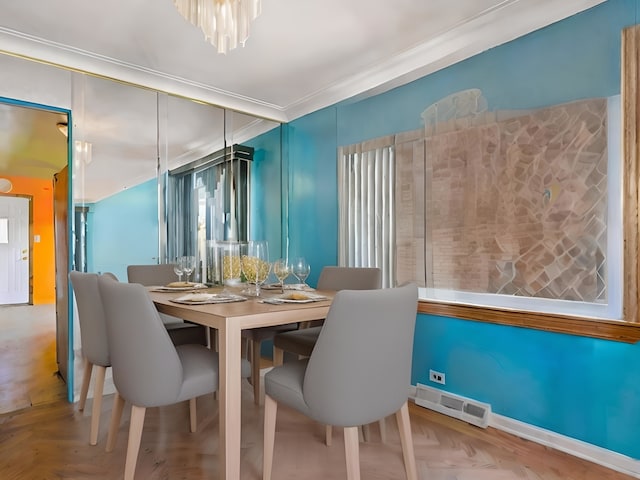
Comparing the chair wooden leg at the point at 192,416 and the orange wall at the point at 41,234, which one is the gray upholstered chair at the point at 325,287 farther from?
the orange wall at the point at 41,234

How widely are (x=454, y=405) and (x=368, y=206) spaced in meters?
1.53

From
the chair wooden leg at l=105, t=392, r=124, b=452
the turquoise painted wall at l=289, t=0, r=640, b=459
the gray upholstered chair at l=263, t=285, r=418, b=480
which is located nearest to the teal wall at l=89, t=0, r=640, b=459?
the turquoise painted wall at l=289, t=0, r=640, b=459

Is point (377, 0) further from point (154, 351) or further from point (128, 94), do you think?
point (154, 351)

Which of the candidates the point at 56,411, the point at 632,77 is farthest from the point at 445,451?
the point at 56,411

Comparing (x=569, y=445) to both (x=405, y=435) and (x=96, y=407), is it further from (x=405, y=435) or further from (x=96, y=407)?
(x=96, y=407)

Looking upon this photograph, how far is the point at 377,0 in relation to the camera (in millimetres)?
2146

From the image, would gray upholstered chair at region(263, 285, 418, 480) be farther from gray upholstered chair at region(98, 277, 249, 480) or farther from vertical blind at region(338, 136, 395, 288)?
vertical blind at region(338, 136, 395, 288)

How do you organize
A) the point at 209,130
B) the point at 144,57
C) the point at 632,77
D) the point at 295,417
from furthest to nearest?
the point at 209,130 → the point at 144,57 → the point at 295,417 → the point at 632,77

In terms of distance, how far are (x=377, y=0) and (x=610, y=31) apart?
3.77 feet

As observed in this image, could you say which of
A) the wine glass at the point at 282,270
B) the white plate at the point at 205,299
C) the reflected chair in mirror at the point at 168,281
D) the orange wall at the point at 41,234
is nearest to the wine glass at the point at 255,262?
the wine glass at the point at 282,270

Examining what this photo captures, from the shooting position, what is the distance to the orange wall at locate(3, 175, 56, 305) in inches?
265

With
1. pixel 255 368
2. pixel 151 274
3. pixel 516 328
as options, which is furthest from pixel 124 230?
pixel 516 328

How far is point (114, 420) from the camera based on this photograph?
1900 millimetres

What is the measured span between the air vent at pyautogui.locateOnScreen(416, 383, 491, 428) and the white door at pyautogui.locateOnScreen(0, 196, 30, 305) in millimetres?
6913
